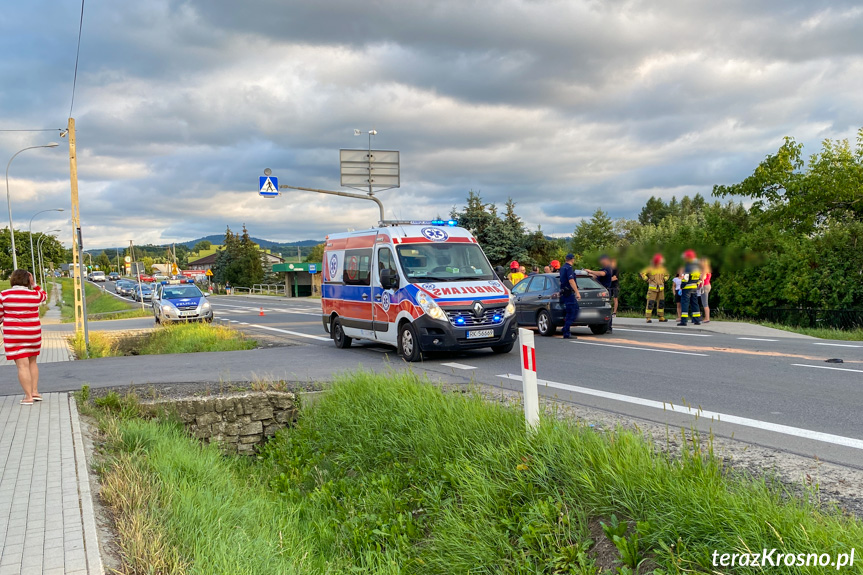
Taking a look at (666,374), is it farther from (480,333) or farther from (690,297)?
(690,297)

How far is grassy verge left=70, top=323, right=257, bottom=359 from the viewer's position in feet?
50.1

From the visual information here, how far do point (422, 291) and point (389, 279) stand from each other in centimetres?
84

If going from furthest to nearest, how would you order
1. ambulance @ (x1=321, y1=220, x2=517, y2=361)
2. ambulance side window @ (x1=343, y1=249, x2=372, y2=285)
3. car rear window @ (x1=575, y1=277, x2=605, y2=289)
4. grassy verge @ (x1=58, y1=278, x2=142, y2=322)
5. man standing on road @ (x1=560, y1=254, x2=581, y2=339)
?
grassy verge @ (x1=58, y1=278, x2=142, y2=322) < car rear window @ (x1=575, y1=277, x2=605, y2=289) < man standing on road @ (x1=560, y1=254, x2=581, y2=339) < ambulance side window @ (x1=343, y1=249, x2=372, y2=285) < ambulance @ (x1=321, y1=220, x2=517, y2=361)

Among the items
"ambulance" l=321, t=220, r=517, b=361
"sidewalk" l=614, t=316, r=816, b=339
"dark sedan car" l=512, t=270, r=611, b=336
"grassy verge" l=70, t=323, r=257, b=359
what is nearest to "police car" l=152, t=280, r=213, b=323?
"grassy verge" l=70, t=323, r=257, b=359

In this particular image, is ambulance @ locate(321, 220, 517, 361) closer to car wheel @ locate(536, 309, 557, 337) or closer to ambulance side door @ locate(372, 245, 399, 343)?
ambulance side door @ locate(372, 245, 399, 343)

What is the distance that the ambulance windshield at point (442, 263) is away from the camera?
1189cm

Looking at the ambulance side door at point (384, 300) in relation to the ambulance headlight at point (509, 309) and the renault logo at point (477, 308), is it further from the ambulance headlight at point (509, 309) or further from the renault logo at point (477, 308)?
the ambulance headlight at point (509, 309)

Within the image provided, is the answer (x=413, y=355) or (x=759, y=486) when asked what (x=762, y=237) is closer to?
(x=413, y=355)

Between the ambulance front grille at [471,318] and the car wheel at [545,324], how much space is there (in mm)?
4798

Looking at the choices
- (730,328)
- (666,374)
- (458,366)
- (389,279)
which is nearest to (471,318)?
(458,366)

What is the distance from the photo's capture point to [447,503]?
15.5 feet

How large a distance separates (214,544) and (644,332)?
1421 cm

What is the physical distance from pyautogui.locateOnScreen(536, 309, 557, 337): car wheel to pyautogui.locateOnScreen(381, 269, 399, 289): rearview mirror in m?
5.50

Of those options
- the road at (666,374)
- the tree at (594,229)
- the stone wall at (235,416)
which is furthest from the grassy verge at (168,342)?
the tree at (594,229)
